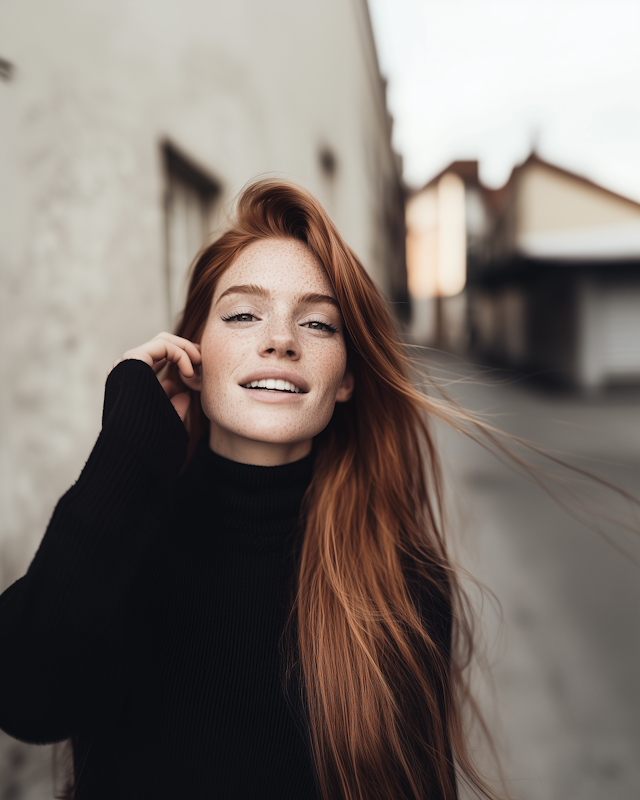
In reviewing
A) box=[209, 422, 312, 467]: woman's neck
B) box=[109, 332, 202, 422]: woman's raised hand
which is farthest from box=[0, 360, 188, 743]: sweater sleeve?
box=[209, 422, 312, 467]: woman's neck

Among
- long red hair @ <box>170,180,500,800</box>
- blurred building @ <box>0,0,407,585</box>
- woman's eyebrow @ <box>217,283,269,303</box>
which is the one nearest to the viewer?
long red hair @ <box>170,180,500,800</box>

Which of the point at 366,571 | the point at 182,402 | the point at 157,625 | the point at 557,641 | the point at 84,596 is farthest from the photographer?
the point at 557,641

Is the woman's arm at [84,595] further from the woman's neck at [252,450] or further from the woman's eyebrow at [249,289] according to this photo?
the woman's eyebrow at [249,289]

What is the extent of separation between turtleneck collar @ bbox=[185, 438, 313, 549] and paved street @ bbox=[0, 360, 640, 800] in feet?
2.07

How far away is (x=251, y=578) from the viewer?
1255 millimetres

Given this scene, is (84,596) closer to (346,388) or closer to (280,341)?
(280,341)

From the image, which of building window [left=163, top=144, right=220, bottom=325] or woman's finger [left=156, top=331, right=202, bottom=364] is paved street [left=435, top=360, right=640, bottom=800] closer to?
woman's finger [left=156, top=331, right=202, bottom=364]

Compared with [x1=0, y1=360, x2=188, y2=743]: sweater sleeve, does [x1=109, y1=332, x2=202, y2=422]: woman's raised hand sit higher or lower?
higher

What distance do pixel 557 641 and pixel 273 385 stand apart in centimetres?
301

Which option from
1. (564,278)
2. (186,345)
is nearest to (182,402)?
(186,345)

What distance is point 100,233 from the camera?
226 centimetres

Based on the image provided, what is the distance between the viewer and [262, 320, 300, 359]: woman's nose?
122 cm

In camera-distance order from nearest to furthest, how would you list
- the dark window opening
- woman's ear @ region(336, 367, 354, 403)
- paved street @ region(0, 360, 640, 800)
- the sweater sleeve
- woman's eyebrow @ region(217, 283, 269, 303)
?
the sweater sleeve → woman's eyebrow @ region(217, 283, 269, 303) → woman's ear @ region(336, 367, 354, 403) → paved street @ region(0, 360, 640, 800) → the dark window opening

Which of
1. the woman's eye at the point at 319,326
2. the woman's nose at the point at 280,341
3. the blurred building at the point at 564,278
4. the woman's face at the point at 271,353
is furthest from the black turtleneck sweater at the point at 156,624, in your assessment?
the blurred building at the point at 564,278
